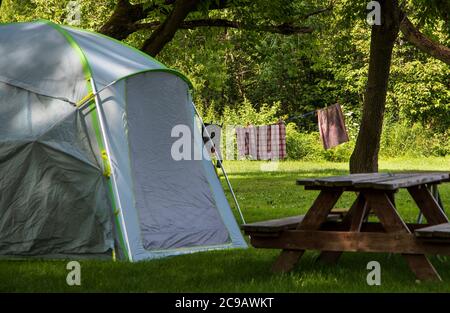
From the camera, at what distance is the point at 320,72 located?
3559cm

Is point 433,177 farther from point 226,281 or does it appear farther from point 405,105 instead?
point 405,105

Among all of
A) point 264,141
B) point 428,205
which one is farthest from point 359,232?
point 264,141

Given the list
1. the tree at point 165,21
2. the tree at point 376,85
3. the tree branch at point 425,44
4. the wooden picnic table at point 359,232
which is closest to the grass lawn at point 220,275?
the wooden picnic table at point 359,232

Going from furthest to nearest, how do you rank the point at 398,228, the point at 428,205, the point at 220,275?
the point at 428,205 → the point at 220,275 → the point at 398,228

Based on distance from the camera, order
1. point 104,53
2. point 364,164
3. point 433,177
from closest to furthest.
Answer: point 433,177 < point 104,53 < point 364,164

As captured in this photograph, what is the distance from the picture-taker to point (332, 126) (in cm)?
2195

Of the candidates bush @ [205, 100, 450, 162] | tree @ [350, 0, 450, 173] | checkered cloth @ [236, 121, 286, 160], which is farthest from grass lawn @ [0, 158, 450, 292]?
bush @ [205, 100, 450, 162]

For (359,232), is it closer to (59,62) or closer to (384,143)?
(59,62)

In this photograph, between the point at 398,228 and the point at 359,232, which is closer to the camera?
the point at 398,228

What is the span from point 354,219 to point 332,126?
15.6 m

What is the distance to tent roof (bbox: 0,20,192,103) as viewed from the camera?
314 inches
